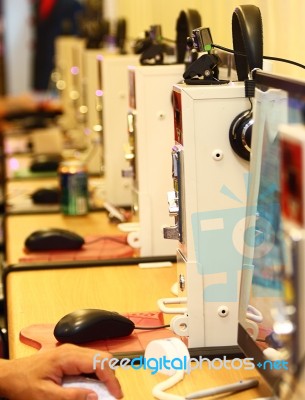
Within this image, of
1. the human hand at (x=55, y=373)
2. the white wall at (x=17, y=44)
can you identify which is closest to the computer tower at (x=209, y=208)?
the human hand at (x=55, y=373)

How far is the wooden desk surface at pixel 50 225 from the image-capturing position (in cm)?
274

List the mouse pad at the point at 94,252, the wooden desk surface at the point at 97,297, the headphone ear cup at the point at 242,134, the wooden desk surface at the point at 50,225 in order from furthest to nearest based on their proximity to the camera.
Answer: the wooden desk surface at the point at 50,225, the mouse pad at the point at 94,252, the headphone ear cup at the point at 242,134, the wooden desk surface at the point at 97,297

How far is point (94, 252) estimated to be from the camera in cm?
246

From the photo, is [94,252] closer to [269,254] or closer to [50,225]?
[50,225]

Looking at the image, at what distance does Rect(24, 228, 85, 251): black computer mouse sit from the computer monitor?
1010 mm

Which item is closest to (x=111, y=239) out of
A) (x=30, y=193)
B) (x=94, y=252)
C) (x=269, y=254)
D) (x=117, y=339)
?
(x=94, y=252)

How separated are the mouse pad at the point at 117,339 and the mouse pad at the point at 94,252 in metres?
0.59

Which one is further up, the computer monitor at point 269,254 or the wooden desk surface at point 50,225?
the computer monitor at point 269,254

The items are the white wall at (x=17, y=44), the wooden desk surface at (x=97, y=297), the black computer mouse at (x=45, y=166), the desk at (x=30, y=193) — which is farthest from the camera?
the white wall at (x=17, y=44)

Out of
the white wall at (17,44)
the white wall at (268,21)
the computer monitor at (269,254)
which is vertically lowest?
the white wall at (17,44)

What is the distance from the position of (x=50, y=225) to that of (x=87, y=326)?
1288 millimetres

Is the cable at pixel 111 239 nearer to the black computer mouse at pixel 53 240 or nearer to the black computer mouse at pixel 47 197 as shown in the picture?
the black computer mouse at pixel 53 240

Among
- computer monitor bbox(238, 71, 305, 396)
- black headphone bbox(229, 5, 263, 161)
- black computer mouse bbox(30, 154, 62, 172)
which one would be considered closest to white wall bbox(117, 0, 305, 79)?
black headphone bbox(229, 5, 263, 161)

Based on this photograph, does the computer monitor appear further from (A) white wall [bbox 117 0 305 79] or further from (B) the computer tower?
(A) white wall [bbox 117 0 305 79]
